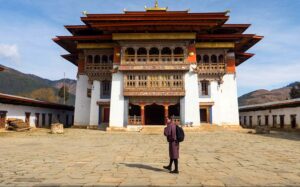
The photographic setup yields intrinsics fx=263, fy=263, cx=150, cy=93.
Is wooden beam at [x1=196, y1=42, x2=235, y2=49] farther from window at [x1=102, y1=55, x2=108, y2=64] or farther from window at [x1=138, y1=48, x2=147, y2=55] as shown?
window at [x1=102, y1=55, x2=108, y2=64]

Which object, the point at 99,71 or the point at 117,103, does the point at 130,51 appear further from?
the point at 117,103

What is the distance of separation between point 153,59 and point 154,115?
747 centimetres

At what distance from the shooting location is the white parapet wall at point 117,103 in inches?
953

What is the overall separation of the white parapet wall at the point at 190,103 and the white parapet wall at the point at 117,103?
18.1ft

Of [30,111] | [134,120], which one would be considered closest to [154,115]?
[134,120]

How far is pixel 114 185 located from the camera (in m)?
5.48

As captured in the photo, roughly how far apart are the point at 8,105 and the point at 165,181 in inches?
859

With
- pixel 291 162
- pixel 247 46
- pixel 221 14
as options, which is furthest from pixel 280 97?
pixel 291 162

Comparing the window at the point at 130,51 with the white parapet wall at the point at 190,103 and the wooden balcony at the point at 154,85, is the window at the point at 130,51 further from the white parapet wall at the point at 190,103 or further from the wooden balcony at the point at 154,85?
the white parapet wall at the point at 190,103

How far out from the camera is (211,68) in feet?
86.8

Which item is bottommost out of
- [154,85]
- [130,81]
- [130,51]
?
[154,85]

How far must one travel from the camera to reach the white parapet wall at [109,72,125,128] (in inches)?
953

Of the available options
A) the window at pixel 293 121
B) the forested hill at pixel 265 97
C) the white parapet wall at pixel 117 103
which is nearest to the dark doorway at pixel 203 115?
the white parapet wall at pixel 117 103

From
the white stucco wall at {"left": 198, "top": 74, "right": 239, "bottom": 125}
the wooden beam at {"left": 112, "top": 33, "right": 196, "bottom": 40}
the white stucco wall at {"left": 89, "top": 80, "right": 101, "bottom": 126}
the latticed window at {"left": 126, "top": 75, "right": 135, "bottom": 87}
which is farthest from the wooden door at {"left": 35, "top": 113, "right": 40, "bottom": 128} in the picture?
the white stucco wall at {"left": 198, "top": 74, "right": 239, "bottom": 125}
